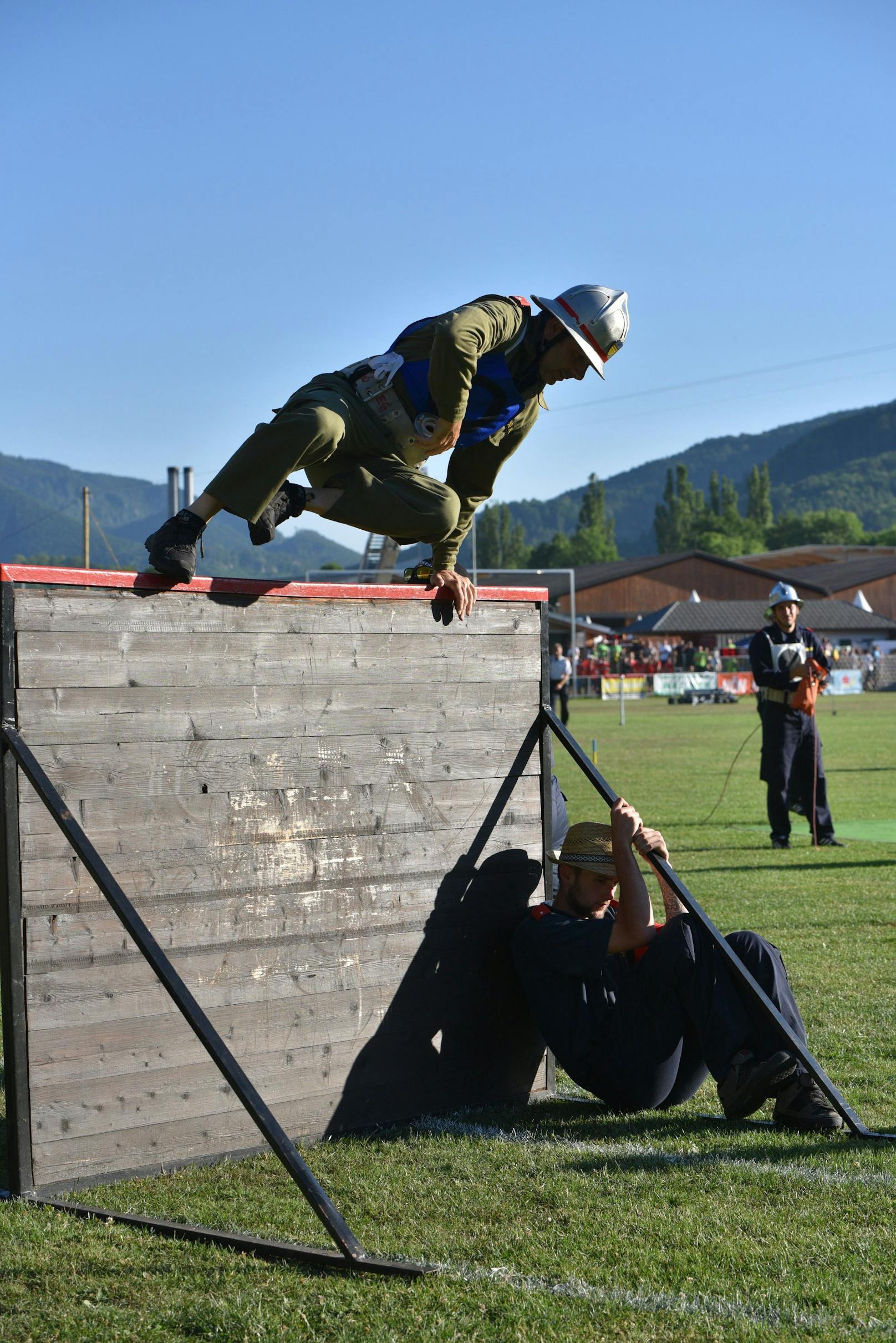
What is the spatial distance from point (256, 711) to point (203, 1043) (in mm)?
1216

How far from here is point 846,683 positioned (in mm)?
55219

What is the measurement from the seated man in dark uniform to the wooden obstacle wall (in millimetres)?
375

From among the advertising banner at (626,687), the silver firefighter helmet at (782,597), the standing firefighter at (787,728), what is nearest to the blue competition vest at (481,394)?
the standing firefighter at (787,728)

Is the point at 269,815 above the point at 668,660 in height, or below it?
below

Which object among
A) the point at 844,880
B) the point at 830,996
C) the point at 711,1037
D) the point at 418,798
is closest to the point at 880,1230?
the point at 711,1037

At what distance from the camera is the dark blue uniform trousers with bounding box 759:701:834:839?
1235 centimetres

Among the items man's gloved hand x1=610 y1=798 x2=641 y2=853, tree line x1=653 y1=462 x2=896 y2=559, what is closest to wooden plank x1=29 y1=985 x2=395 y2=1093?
man's gloved hand x1=610 y1=798 x2=641 y2=853

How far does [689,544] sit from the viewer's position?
552ft

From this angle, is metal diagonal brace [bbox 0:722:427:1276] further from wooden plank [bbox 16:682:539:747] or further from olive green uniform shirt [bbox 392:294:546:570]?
olive green uniform shirt [bbox 392:294:546:570]

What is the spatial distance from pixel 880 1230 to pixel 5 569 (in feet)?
10.4

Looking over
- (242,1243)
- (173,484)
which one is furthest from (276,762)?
(173,484)

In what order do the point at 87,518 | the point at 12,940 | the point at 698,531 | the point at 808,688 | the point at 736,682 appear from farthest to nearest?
the point at 698,531 → the point at 87,518 → the point at 736,682 → the point at 808,688 → the point at 12,940

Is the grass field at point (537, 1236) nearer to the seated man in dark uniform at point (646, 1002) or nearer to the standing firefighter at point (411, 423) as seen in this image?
the seated man in dark uniform at point (646, 1002)

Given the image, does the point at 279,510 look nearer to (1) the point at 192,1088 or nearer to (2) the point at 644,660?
(1) the point at 192,1088
